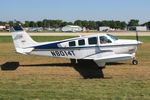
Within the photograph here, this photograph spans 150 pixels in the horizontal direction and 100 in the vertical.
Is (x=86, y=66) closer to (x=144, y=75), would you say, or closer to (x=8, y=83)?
(x=144, y=75)

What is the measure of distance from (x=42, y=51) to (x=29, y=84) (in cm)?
415

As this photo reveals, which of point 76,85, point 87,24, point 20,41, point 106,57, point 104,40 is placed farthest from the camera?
point 87,24

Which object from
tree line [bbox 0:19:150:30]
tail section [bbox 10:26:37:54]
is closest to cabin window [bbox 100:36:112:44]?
tail section [bbox 10:26:37:54]

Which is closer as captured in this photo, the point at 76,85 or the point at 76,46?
the point at 76,85

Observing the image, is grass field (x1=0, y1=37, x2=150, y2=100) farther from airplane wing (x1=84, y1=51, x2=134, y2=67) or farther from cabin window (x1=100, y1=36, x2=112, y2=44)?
cabin window (x1=100, y1=36, x2=112, y2=44)

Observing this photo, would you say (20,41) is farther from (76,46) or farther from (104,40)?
(104,40)

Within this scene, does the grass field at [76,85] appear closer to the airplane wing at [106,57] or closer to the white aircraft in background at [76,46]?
the airplane wing at [106,57]

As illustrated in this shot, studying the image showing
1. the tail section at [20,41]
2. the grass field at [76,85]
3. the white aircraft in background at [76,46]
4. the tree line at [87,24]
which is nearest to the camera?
the grass field at [76,85]

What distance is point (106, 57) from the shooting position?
37.3 ft

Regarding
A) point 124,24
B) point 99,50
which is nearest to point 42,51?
point 99,50

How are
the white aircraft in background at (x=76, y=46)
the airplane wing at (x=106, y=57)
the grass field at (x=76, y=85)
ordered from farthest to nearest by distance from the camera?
the white aircraft in background at (x=76, y=46) < the airplane wing at (x=106, y=57) < the grass field at (x=76, y=85)

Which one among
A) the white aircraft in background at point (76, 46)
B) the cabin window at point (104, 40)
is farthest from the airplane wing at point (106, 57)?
the cabin window at point (104, 40)

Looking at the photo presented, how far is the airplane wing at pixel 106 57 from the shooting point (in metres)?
11.0

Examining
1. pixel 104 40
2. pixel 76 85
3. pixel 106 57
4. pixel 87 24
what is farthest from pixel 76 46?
pixel 87 24
